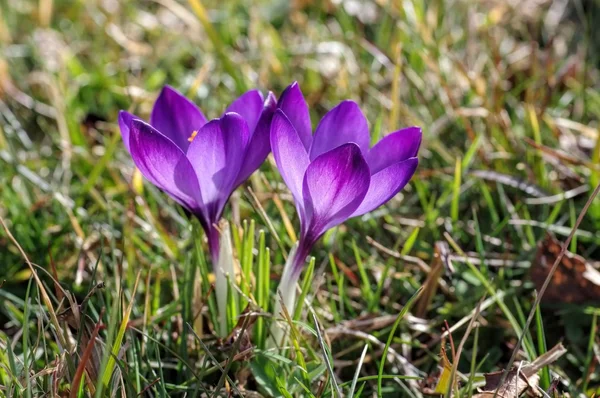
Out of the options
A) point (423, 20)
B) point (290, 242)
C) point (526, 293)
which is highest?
point (423, 20)

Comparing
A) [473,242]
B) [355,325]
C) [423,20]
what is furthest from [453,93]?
[355,325]

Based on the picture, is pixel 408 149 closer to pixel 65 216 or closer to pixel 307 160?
pixel 307 160

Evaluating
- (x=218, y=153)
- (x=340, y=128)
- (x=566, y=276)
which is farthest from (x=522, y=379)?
(x=218, y=153)

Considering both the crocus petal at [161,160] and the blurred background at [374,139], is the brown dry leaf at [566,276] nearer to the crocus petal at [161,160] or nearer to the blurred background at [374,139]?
the blurred background at [374,139]

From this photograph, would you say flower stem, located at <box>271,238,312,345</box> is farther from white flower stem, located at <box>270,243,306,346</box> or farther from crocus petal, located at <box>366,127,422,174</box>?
crocus petal, located at <box>366,127,422,174</box>

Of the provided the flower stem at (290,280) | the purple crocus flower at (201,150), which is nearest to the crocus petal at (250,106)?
the purple crocus flower at (201,150)

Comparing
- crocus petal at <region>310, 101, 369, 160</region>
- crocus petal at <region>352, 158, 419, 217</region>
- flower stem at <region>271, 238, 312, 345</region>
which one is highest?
crocus petal at <region>310, 101, 369, 160</region>

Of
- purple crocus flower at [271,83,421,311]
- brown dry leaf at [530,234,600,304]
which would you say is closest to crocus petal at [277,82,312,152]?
purple crocus flower at [271,83,421,311]
